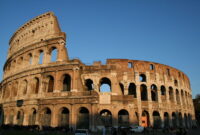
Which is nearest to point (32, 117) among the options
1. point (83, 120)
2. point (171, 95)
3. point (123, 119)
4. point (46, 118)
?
point (46, 118)

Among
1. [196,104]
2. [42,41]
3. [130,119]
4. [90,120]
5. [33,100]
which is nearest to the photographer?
[90,120]

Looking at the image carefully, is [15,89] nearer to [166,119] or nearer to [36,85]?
[36,85]

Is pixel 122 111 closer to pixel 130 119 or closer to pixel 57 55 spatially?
pixel 130 119

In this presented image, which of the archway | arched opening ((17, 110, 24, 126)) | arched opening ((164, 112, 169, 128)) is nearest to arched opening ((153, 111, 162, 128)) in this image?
arched opening ((164, 112, 169, 128))

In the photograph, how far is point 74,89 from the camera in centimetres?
2083

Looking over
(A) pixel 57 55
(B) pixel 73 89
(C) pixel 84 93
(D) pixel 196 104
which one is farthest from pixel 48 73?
(D) pixel 196 104

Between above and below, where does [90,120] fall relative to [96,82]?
below

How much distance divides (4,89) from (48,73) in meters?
12.8

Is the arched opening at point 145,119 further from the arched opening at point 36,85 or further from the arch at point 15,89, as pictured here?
the arch at point 15,89

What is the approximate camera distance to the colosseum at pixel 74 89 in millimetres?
20625

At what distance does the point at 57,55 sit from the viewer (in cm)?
2325

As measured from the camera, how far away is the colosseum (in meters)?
20.6

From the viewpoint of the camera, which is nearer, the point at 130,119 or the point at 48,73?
the point at 130,119

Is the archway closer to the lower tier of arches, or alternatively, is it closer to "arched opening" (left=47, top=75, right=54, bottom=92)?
the lower tier of arches
